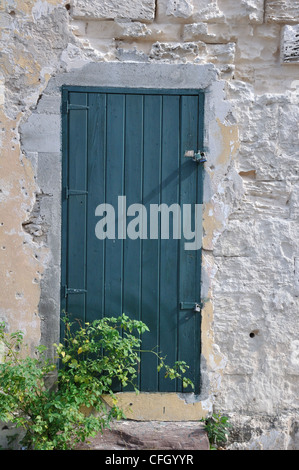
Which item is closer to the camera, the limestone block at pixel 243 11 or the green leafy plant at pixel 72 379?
the green leafy plant at pixel 72 379

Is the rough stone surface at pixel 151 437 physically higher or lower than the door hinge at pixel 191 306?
lower

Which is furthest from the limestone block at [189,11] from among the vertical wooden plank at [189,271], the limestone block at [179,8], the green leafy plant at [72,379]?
the green leafy plant at [72,379]

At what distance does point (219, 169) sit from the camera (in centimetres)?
318

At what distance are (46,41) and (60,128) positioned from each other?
601mm

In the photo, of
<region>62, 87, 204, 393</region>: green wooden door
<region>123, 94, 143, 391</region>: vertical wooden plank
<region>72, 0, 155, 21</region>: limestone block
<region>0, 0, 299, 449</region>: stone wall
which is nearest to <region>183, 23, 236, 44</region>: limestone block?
<region>0, 0, 299, 449</region>: stone wall

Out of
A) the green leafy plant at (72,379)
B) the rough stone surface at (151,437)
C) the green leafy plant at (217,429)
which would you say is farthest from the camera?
the green leafy plant at (217,429)

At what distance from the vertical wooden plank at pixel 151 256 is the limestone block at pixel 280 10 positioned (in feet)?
3.16

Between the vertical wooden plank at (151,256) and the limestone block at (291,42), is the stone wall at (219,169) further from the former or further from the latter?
the vertical wooden plank at (151,256)

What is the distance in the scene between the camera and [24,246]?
3137 millimetres

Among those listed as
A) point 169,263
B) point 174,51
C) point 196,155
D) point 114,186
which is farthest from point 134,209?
point 174,51

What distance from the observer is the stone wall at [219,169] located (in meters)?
3.11
